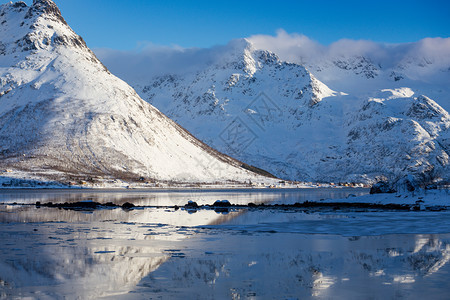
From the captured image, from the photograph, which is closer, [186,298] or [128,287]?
[186,298]

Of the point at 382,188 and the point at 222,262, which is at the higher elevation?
the point at 382,188

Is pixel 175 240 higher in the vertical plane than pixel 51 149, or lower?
lower

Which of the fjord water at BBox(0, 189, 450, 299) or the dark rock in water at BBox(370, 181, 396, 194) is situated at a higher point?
the dark rock in water at BBox(370, 181, 396, 194)

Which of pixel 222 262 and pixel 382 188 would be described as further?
pixel 382 188

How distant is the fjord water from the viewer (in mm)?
17484

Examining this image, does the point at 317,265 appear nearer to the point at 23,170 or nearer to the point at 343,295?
the point at 343,295

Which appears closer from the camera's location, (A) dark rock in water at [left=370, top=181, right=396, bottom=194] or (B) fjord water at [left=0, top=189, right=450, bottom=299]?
(B) fjord water at [left=0, top=189, right=450, bottom=299]

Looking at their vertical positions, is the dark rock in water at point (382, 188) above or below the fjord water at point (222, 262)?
above

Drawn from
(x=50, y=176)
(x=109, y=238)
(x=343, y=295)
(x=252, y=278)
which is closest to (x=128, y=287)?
(x=252, y=278)

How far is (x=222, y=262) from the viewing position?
75.3 ft

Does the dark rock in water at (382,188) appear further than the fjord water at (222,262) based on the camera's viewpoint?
Yes

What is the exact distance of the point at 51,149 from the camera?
634 feet

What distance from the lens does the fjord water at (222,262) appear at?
1748 centimetres

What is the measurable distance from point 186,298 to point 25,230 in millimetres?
22630
